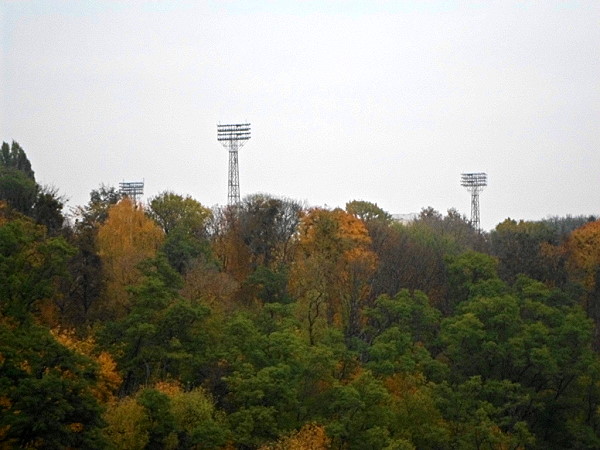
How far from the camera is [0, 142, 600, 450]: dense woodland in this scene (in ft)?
121

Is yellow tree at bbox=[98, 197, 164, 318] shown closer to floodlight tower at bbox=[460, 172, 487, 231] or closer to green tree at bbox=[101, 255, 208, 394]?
green tree at bbox=[101, 255, 208, 394]

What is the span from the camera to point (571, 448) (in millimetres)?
46375

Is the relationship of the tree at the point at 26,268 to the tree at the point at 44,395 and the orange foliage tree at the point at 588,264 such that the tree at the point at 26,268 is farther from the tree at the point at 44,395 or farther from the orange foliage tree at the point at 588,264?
the orange foliage tree at the point at 588,264

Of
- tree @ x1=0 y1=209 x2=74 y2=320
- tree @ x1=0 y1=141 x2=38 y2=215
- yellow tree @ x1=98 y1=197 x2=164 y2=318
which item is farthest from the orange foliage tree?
tree @ x1=0 y1=141 x2=38 y2=215

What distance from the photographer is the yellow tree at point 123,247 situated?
4562cm

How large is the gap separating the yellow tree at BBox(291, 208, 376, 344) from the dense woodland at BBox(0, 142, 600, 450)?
11 centimetres

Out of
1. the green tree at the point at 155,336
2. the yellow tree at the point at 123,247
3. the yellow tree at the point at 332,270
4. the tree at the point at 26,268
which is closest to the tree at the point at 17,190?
the yellow tree at the point at 123,247

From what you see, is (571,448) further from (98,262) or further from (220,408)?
(98,262)

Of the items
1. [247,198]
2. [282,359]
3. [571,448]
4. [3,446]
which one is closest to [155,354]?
[282,359]

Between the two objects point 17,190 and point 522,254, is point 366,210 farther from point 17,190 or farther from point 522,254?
point 17,190

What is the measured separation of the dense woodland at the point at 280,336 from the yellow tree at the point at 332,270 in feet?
0.35

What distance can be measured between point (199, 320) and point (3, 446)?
497 inches

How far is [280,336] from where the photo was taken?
43.4 m

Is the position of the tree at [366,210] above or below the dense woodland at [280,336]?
above
